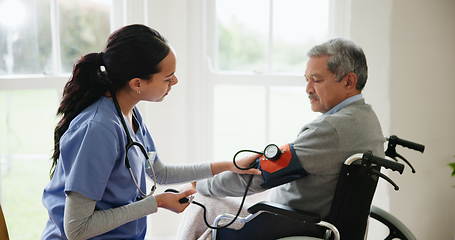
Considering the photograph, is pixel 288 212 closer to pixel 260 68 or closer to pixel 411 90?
pixel 411 90

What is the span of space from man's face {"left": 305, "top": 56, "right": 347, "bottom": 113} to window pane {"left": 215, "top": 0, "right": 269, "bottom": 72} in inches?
37.6

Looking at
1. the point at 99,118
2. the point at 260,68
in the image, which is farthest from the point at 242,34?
the point at 99,118

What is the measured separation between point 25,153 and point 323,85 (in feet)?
4.78

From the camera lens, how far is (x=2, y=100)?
2.34 metres

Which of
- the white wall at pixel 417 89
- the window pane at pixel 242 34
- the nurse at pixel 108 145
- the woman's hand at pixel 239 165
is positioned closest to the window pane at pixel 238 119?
the window pane at pixel 242 34

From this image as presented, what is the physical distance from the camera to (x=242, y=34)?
269 cm

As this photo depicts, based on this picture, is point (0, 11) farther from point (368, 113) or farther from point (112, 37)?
point (368, 113)

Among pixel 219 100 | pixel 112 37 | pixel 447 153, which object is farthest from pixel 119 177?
pixel 447 153

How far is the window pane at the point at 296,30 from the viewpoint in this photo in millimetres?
2576

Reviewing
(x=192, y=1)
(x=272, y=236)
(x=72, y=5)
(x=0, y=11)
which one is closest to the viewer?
(x=272, y=236)

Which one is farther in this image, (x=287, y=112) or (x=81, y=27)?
(x=287, y=112)

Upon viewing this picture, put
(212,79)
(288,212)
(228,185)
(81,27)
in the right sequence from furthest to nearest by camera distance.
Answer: (212,79)
(81,27)
(228,185)
(288,212)

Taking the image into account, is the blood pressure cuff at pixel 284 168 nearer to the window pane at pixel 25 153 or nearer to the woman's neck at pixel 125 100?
the woman's neck at pixel 125 100

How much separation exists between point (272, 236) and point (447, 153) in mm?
1213
